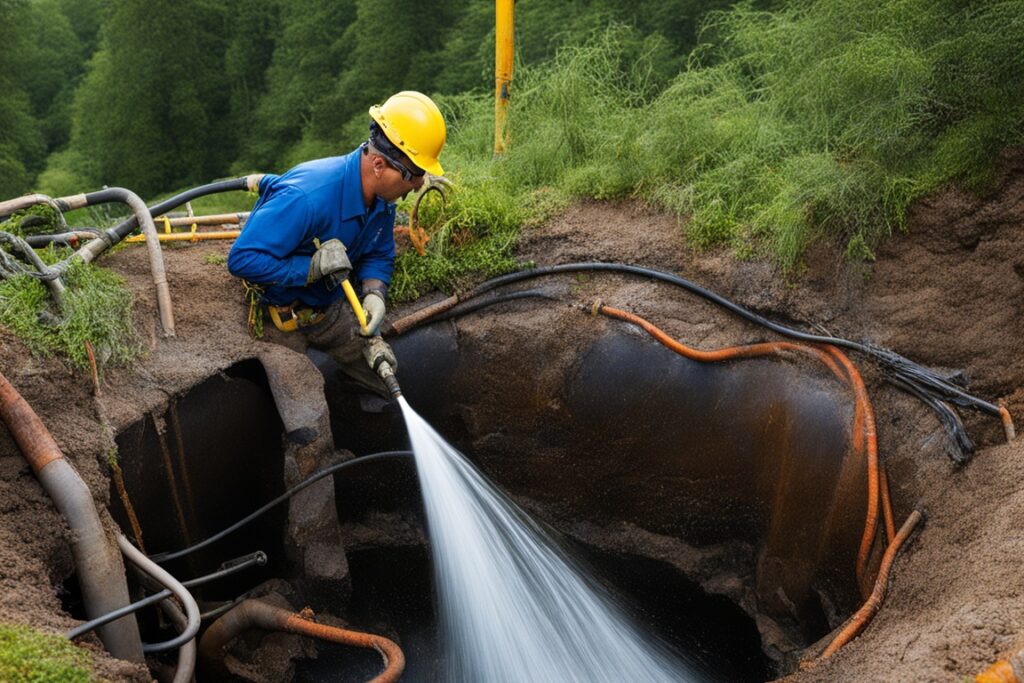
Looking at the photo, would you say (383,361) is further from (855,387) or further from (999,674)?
(999,674)

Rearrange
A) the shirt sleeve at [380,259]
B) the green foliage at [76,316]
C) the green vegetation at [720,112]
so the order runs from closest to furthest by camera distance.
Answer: the green foliage at [76,316], the green vegetation at [720,112], the shirt sleeve at [380,259]

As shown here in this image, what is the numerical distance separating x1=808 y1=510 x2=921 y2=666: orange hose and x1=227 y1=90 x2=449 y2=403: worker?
2.24 metres

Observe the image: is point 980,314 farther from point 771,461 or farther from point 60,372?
point 60,372

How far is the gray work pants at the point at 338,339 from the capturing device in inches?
181

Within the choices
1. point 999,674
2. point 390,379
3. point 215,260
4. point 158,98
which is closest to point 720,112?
point 390,379

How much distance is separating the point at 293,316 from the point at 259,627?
1.53 m

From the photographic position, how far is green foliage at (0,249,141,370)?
3.62m

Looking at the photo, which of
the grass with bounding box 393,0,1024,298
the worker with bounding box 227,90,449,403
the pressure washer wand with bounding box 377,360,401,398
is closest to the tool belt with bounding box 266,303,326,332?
the worker with bounding box 227,90,449,403

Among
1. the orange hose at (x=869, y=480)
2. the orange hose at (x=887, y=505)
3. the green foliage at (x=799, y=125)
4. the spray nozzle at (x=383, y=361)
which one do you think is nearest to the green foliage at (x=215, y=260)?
the spray nozzle at (x=383, y=361)

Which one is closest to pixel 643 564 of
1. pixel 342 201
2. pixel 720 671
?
pixel 720 671

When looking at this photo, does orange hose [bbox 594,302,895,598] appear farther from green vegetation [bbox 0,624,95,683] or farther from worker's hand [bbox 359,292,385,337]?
green vegetation [bbox 0,624,95,683]

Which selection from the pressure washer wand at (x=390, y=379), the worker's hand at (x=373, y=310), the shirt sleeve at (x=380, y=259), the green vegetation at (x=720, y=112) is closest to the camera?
the pressure washer wand at (x=390, y=379)

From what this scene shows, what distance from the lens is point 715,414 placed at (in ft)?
14.6

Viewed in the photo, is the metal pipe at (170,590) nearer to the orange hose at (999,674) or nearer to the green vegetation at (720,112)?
the green vegetation at (720,112)
